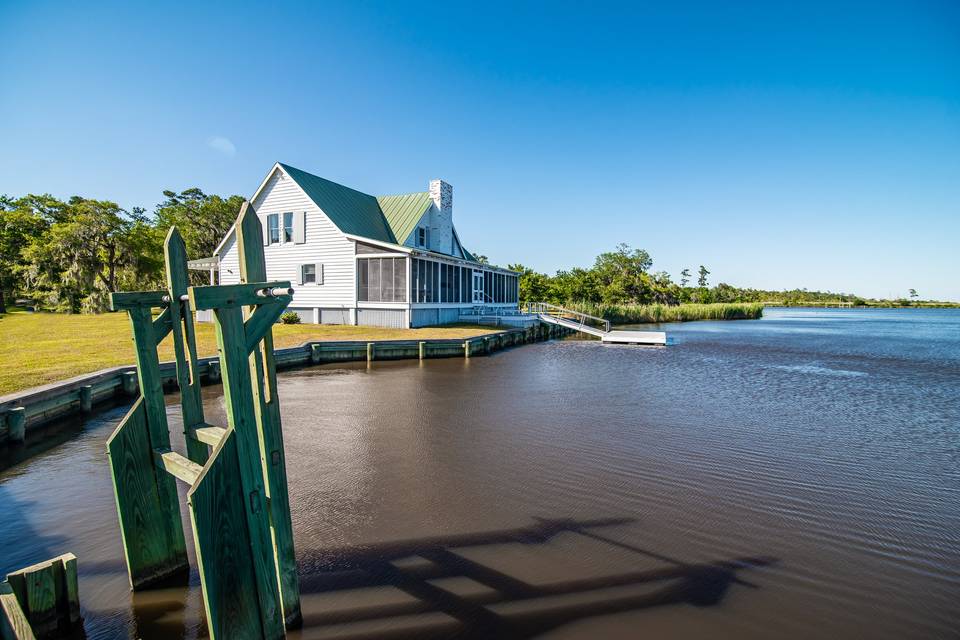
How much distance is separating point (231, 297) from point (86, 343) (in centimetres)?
1824

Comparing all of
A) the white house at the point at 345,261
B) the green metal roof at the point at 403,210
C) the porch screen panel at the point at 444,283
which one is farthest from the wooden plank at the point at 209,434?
the green metal roof at the point at 403,210

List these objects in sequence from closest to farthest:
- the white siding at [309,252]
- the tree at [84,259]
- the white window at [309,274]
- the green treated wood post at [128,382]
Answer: the green treated wood post at [128,382] → the white siding at [309,252] → the white window at [309,274] → the tree at [84,259]

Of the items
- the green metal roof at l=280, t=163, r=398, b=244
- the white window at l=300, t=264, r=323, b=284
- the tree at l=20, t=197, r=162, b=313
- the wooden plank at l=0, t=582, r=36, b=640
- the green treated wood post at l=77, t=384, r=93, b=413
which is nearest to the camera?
the wooden plank at l=0, t=582, r=36, b=640

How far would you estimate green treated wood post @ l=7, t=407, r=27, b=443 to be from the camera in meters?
7.50

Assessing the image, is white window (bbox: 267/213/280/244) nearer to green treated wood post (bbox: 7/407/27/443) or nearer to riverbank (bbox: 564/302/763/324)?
green treated wood post (bbox: 7/407/27/443)

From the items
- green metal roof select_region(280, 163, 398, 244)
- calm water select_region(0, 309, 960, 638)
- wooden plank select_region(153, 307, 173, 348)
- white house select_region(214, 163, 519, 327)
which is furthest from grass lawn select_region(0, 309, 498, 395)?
wooden plank select_region(153, 307, 173, 348)

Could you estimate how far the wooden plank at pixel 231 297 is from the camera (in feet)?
8.84

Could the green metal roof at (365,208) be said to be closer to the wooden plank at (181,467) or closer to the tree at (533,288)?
the wooden plank at (181,467)

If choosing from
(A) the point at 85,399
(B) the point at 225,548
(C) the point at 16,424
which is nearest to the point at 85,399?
(A) the point at 85,399

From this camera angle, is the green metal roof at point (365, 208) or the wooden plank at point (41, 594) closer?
the wooden plank at point (41, 594)

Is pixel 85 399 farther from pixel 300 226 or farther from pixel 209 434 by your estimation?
pixel 300 226

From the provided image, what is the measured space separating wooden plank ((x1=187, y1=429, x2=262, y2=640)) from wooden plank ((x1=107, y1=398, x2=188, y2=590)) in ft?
3.87

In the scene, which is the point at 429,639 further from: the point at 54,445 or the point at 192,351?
the point at 54,445

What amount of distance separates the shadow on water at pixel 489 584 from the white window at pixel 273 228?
936 inches
